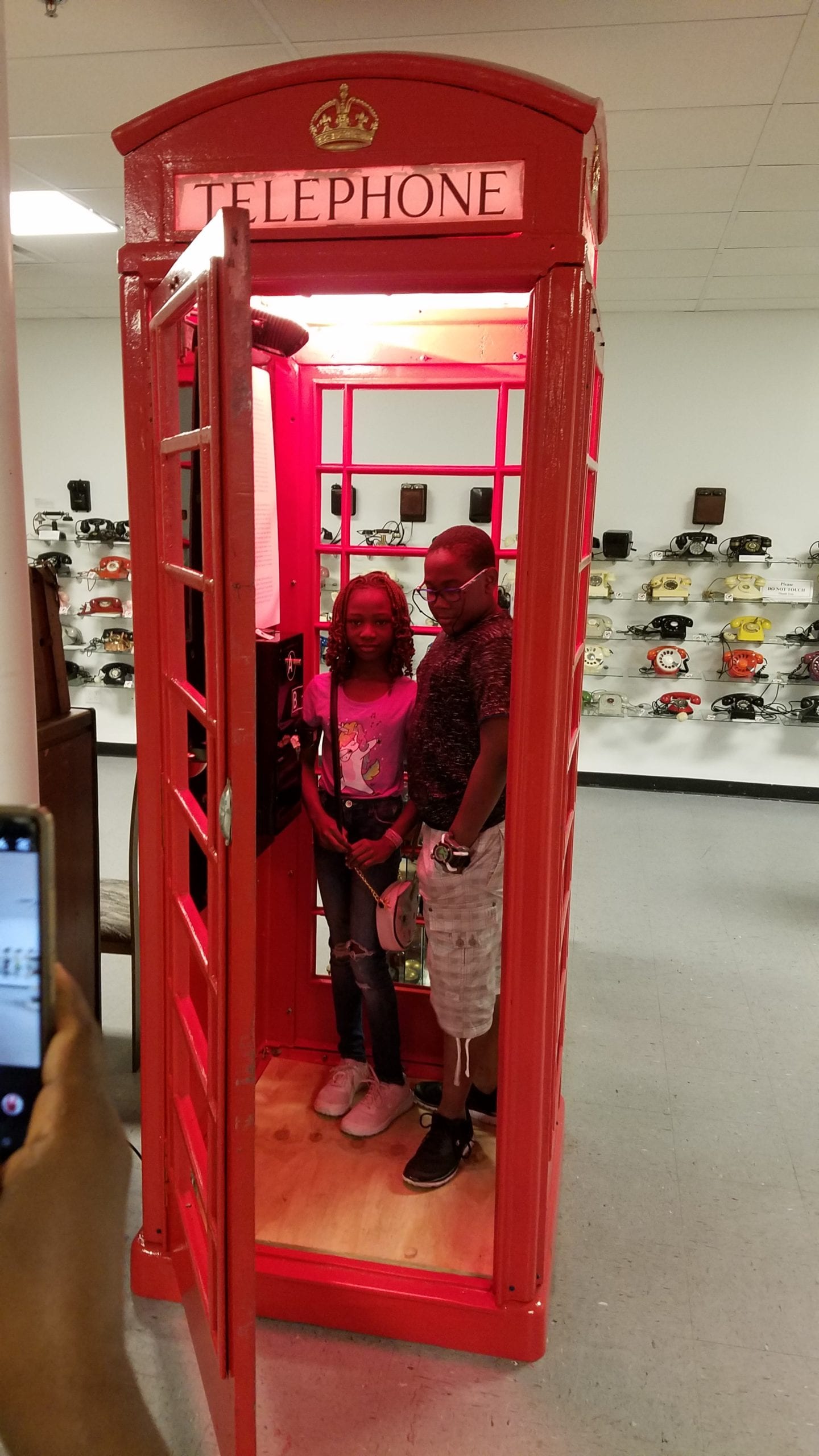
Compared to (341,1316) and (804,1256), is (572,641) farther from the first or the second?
(804,1256)

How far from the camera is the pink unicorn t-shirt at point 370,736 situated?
8.79 feet

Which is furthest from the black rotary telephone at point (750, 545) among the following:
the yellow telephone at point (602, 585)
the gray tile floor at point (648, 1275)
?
the gray tile floor at point (648, 1275)

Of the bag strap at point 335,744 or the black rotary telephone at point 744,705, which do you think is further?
the black rotary telephone at point 744,705

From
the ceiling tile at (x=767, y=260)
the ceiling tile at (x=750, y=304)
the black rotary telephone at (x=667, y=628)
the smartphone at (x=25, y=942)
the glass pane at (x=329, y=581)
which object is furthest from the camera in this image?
the black rotary telephone at (x=667, y=628)

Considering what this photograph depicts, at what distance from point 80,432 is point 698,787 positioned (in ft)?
17.4

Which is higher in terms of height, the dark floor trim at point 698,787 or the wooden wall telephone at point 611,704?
the wooden wall telephone at point 611,704

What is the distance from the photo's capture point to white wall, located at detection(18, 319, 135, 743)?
7211 mm

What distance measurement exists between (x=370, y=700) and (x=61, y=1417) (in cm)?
212

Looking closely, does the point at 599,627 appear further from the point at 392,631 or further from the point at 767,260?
the point at 392,631

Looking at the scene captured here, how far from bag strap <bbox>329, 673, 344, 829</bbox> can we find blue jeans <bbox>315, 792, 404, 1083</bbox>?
23 millimetres

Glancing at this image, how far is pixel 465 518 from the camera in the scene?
6719 mm

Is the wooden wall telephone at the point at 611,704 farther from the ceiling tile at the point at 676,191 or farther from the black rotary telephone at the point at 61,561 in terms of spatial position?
the black rotary telephone at the point at 61,561

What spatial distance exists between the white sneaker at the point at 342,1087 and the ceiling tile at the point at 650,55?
315cm

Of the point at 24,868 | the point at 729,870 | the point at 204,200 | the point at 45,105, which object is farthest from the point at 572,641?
the point at 729,870
